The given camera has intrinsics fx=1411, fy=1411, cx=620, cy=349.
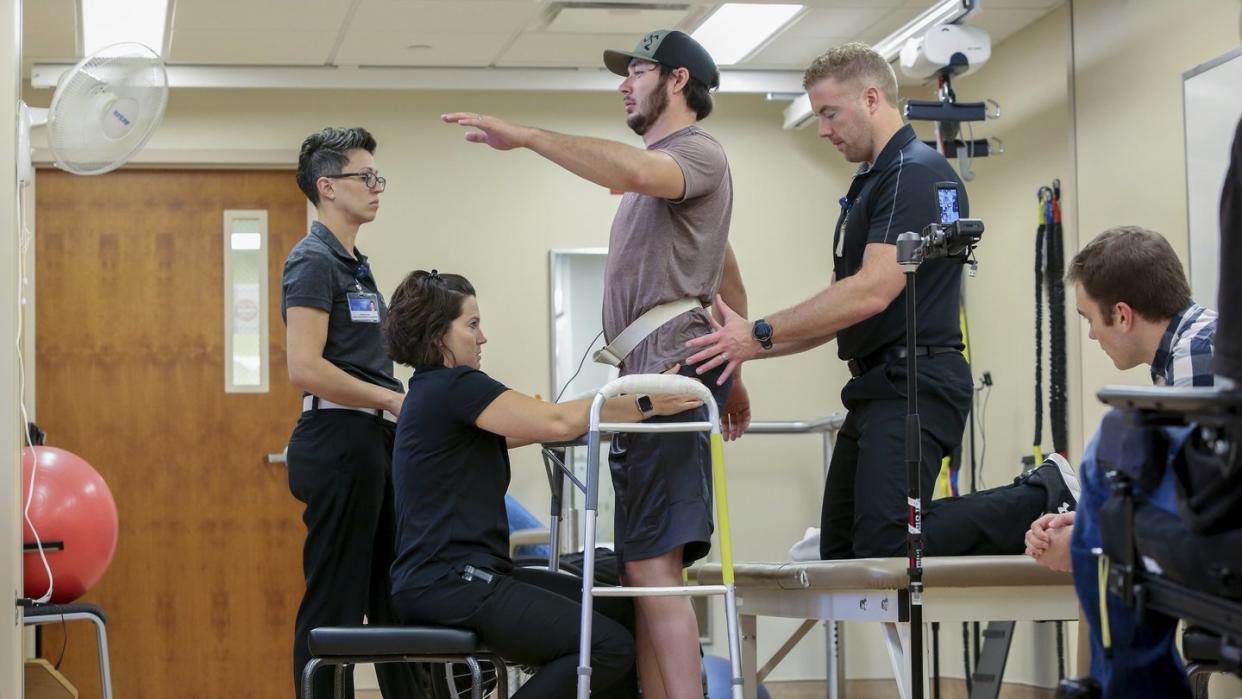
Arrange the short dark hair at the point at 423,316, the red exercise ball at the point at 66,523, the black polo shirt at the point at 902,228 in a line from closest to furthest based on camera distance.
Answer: the short dark hair at the point at 423,316, the black polo shirt at the point at 902,228, the red exercise ball at the point at 66,523

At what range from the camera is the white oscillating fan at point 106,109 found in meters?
4.11

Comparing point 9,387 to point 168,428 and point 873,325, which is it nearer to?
point 873,325

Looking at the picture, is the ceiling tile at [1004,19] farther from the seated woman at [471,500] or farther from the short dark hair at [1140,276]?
the seated woman at [471,500]

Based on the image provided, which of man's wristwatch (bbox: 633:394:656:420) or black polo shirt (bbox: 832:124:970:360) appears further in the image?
black polo shirt (bbox: 832:124:970:360)

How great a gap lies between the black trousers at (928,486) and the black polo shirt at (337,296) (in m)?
1.24

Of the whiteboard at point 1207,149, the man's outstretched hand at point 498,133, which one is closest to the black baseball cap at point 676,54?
the man's outstretched hand at point 498,133

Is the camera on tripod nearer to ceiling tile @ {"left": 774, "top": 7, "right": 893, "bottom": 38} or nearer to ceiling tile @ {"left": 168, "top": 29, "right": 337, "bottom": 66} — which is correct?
ceiling tile @ {"left": 774, "top": 7, "right": 893, "bottom": 38}

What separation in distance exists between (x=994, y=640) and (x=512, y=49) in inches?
128

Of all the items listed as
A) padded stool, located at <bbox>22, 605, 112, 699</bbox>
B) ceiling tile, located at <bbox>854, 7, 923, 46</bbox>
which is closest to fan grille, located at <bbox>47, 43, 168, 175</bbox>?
padded stool, located at <bbox>22, 605, 112, 699</bbox>

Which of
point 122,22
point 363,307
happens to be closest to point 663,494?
point 363,307

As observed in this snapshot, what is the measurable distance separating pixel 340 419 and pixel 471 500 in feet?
2.34

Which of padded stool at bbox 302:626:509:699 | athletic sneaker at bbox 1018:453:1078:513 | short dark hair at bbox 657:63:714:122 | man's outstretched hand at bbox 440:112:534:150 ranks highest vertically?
short dark hair at bbox 657:63:714:122

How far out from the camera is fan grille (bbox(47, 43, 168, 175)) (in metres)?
4.11

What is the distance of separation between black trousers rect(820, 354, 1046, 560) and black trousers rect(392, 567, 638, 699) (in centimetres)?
66
